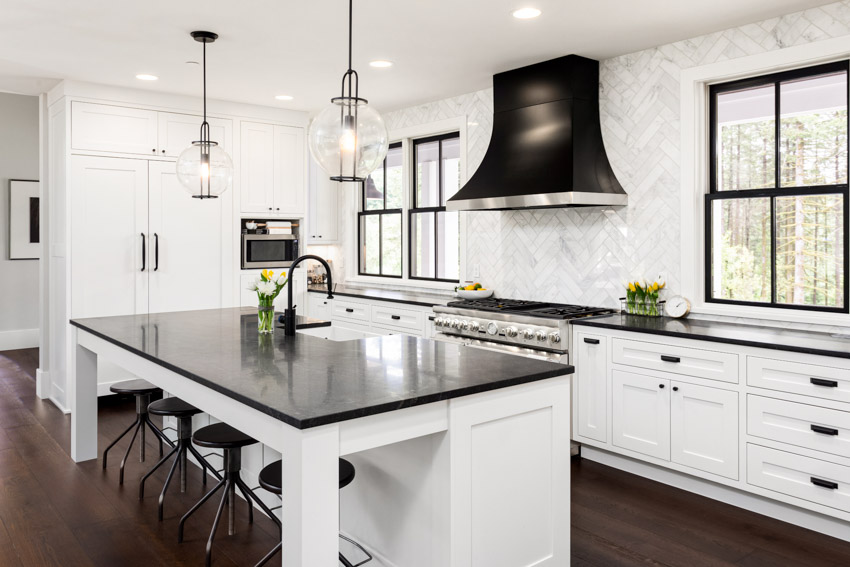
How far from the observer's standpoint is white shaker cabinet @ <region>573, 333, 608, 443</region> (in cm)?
397

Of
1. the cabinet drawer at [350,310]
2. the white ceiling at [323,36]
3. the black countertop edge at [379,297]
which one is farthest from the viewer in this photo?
the cabinet drawer at [350,310]

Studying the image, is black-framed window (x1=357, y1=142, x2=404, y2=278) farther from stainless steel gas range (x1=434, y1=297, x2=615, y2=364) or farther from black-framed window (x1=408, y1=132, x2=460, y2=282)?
stainless steel gas range (x1=434, y1=297, x2=615, y2=364)

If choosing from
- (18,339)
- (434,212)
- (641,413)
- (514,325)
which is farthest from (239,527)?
(18,339)

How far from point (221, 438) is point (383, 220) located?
408 centimetres

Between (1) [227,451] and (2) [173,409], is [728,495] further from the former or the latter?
(2) [173,409]

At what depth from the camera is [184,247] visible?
5812mm

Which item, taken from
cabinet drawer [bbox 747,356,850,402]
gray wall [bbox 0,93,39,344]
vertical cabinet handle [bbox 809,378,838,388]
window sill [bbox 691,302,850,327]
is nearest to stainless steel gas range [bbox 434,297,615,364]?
window sill [bbox 691,302,850,327]

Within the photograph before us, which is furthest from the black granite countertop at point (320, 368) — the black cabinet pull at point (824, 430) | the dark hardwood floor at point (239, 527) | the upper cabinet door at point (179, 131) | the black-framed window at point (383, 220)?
the black-framed window at point (383, 220)

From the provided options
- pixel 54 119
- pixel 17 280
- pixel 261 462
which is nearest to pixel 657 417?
pixel 261 462

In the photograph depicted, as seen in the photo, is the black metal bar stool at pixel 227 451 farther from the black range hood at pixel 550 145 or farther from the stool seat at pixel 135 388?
the black range hood at pixel 550 145

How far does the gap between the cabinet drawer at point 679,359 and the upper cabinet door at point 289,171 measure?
3.72m

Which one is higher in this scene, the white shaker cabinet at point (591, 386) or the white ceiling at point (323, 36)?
the white ceiling at point (323, 36)

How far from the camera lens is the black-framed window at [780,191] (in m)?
3.60

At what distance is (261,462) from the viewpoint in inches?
125
